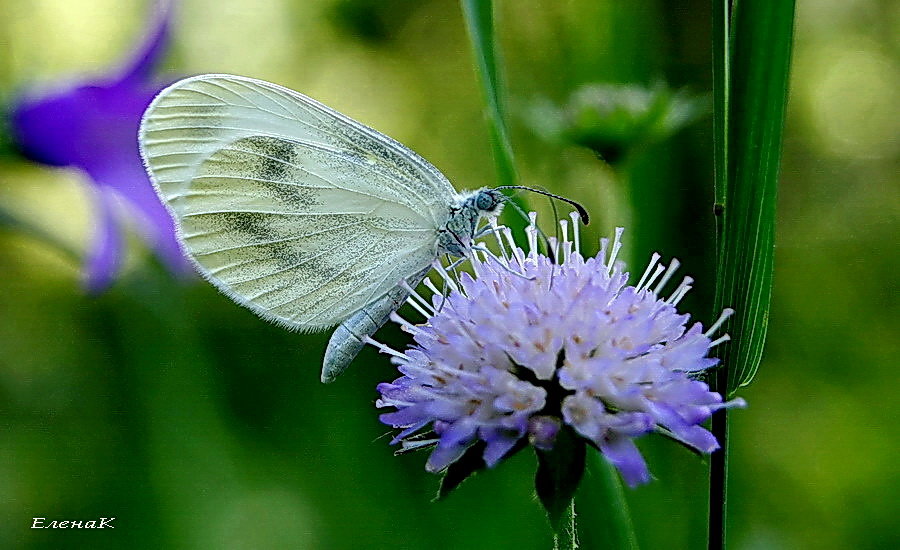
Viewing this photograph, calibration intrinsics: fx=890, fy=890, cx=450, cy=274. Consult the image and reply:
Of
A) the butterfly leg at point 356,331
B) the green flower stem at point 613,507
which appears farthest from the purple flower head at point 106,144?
the green flower stem at point 613,507

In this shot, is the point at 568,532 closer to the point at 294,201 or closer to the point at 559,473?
the point at 559,473

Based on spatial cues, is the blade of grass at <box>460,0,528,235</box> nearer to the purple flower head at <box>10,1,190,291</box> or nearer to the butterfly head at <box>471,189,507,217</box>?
the butterfly head at <box>471,189,507,217</box>

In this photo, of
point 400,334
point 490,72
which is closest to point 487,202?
point 490,72

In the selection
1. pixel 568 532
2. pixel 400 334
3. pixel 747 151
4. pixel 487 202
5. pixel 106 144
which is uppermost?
pixel 400 334

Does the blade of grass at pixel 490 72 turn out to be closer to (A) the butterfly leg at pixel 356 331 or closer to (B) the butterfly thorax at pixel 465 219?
(B) the butterfly thorax at pixel 465 219

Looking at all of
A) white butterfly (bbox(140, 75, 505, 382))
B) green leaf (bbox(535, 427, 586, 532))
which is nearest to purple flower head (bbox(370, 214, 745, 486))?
green leaf (bbox(535, 427, 586, 532))
